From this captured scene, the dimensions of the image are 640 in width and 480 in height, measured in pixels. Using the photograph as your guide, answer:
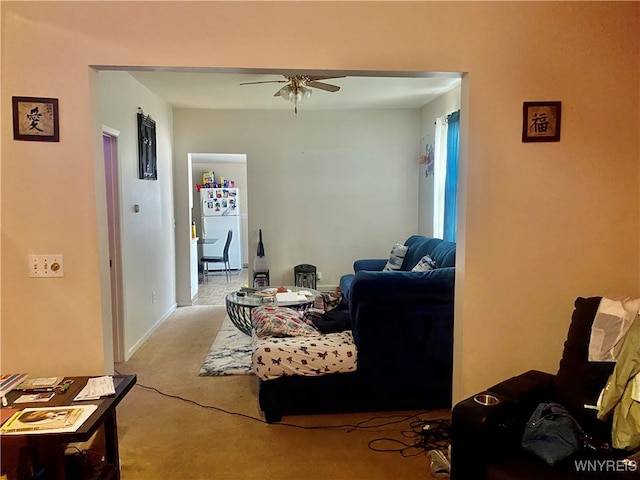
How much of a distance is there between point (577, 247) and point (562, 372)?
0.64 meters

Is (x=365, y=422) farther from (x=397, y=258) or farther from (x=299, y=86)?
(x=299, y=86)

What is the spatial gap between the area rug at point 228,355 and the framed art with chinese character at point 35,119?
7.39ft

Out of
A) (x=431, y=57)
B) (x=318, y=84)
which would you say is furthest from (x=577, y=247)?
(x=318, y=84)

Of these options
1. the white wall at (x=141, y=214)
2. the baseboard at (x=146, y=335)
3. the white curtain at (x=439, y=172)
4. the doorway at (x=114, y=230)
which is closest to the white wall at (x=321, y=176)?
the white wall at (x=141, y=214)

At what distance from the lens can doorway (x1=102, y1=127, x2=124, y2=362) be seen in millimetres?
3643

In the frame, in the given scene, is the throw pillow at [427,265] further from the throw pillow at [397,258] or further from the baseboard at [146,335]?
the baseboard at [146,335]

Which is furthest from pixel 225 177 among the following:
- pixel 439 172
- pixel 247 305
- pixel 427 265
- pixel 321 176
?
pixel 427 265

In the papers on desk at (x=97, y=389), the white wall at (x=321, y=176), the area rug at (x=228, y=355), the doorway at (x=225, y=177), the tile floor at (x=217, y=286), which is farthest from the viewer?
the doorway at (x=225, y=177)

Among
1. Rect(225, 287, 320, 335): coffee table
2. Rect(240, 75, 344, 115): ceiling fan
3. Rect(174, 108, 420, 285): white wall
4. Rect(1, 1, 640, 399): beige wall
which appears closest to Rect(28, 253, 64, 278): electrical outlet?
Rect(1, 1, 640, 399): beige wall

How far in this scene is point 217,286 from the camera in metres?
7.23

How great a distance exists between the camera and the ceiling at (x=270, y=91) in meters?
4.20

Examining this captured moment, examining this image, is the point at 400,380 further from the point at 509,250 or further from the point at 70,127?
the point at 70,127

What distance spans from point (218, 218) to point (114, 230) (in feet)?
16.2

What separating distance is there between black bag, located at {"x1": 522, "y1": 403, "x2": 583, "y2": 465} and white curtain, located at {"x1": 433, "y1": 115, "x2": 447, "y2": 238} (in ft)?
11.2
